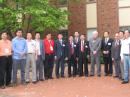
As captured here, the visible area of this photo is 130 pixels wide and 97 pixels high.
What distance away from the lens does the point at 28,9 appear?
24391 millimetres

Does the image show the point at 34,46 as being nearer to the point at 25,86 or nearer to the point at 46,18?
the point at 25,86

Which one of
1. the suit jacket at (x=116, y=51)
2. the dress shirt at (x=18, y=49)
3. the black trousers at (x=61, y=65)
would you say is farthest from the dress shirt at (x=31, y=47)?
the suit jacket at (x=116, y=51)

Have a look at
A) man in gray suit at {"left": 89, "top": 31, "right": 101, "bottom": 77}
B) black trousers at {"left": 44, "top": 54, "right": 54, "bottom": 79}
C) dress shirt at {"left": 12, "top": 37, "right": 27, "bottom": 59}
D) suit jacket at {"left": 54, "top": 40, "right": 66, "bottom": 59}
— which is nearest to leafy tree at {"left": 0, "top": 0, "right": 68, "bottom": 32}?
suit jacket at {"left": 54, "top": 40, "right": 66, "bottom": 59}

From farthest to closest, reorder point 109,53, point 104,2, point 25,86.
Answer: point 104,2 → point 109,53 → point 25,86

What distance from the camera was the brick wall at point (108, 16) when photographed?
29594 millimetres

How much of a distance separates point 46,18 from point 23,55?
6624 mm

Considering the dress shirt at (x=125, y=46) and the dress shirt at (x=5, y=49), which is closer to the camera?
the dress shirt at (x=125, y=46)

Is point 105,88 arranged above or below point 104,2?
below

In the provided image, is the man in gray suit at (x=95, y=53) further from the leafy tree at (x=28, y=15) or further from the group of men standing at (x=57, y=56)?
the leafy tree at (x=28, y=15)

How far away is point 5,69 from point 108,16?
1314 centimetres

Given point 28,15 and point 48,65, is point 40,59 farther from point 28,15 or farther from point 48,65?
point 28,15

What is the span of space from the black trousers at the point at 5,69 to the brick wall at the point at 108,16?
12.6 meters

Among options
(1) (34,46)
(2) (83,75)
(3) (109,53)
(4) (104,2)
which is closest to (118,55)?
(3) (109,53)

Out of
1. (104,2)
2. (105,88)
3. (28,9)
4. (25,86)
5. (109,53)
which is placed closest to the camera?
(105,88)
